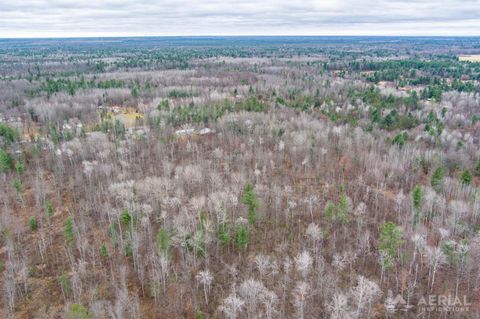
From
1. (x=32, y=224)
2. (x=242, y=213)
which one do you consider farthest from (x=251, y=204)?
(x=32, y=224)

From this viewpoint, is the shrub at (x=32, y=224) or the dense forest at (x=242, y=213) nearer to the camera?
the dense forest at (x=242, y=213)

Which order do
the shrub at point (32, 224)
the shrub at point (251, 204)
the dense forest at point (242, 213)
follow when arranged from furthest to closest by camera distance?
the shrub at point (32, 224), the shrub at point (251, 204), the dense forest at point (242, 213)

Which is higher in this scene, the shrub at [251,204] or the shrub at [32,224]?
the shrub at [251,204]

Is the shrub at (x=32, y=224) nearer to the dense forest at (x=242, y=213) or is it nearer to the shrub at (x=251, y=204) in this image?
the dense forest at (x=242, y=213)

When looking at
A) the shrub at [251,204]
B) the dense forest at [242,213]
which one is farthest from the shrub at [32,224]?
the shrub at [251,204]

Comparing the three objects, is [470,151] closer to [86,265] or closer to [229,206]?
[229,206]

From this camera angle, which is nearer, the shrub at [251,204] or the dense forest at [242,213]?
the dense forest at [242,213]

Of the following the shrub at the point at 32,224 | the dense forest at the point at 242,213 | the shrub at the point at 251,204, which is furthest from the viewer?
the shrub at the point at 32,224

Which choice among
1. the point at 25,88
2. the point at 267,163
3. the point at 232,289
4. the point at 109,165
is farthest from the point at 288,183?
the point at 25,88

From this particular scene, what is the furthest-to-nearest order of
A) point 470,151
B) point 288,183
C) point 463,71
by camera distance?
point 463,71 < point 470,151 < point 288,183

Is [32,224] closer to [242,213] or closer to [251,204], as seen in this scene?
[242,213]

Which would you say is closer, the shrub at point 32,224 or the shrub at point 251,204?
the shrub at point 251,204
